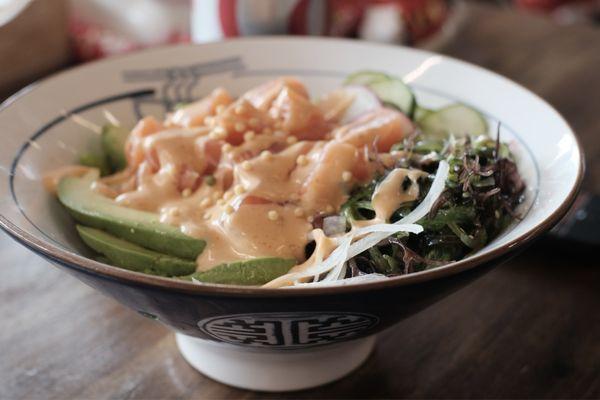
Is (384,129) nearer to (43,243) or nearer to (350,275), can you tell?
(350,275)

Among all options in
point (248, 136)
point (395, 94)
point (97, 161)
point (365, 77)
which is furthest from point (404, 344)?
point (97, 161)

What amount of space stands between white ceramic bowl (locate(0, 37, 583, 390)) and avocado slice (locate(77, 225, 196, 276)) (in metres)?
0.06

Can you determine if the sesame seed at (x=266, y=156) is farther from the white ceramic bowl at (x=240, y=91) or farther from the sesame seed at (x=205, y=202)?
the white ceramic bowl at (x=240, y=91)

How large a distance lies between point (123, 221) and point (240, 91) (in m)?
0.72

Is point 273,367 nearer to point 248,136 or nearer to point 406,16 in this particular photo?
point 248,136

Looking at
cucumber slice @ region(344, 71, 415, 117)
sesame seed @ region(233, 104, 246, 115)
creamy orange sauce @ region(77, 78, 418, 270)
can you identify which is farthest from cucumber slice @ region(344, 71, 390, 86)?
sesame seed @ region(233, 104, 246, 115)

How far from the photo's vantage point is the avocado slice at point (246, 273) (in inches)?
57.6

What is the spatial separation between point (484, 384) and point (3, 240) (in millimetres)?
1315

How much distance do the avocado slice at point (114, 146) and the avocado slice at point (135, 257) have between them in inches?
13.8

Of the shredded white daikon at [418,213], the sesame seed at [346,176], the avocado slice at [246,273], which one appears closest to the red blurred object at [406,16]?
the sesame seed at [346,176]

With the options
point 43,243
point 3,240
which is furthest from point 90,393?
point 3,240

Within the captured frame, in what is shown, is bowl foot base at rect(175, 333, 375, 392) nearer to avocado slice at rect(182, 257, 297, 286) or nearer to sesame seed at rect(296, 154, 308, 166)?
avocado slice at rect(182, 257, 297, 286)

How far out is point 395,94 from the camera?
2027mm

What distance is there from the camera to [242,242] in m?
1.52
